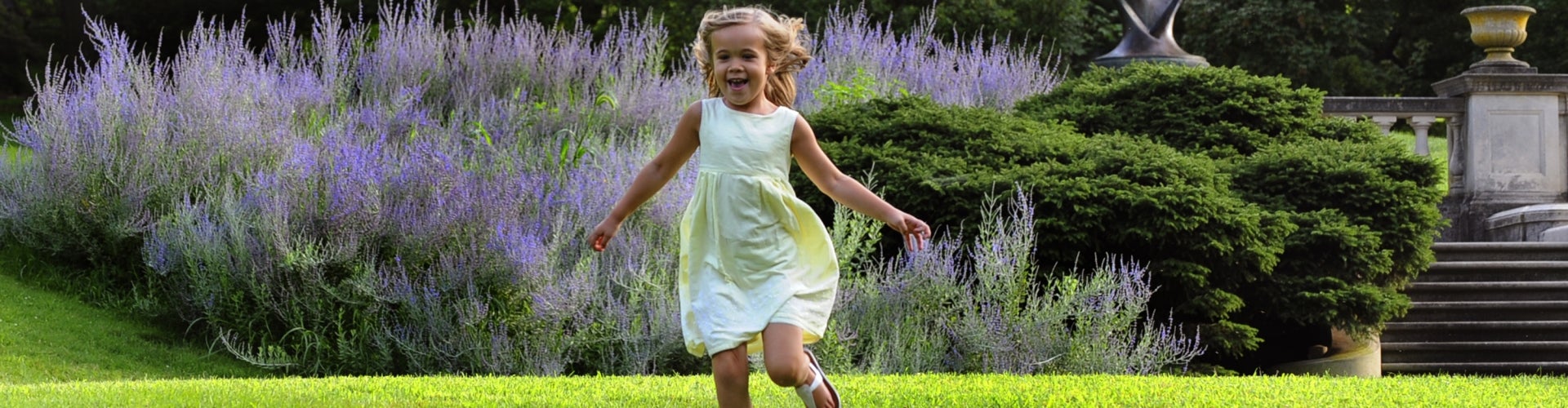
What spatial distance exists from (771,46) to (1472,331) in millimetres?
Result: 6750

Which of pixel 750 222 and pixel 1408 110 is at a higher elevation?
pixel 750 222

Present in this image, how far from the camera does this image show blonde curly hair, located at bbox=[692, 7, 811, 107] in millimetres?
4156

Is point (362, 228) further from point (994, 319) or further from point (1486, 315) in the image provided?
point (1486, 315)

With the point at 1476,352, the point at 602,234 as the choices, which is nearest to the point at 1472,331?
the point at 1476,352

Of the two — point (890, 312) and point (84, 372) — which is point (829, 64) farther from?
point (84, 372)

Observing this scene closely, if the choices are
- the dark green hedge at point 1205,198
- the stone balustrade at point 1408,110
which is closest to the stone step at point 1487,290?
the dark green hedge at point 1205,198

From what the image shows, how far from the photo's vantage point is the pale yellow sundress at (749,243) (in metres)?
4.05

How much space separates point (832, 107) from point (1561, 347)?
440 centimetres

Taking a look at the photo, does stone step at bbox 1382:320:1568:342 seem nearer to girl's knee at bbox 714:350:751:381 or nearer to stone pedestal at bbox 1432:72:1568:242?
stone pedestal at bbox 1432:72:1568:242

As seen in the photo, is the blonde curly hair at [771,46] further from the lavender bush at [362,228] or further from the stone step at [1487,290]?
the stone step at [1487,290]

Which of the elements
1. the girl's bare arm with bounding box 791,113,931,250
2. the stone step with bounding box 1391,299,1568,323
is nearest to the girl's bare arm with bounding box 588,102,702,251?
the girl's bare arm with bounding box 791,113,931,250

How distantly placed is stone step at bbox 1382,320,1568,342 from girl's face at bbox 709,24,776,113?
20.8 feet

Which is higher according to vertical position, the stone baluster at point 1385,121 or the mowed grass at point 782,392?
the stone baluster at point 1385,121

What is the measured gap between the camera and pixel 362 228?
24.5 feet
